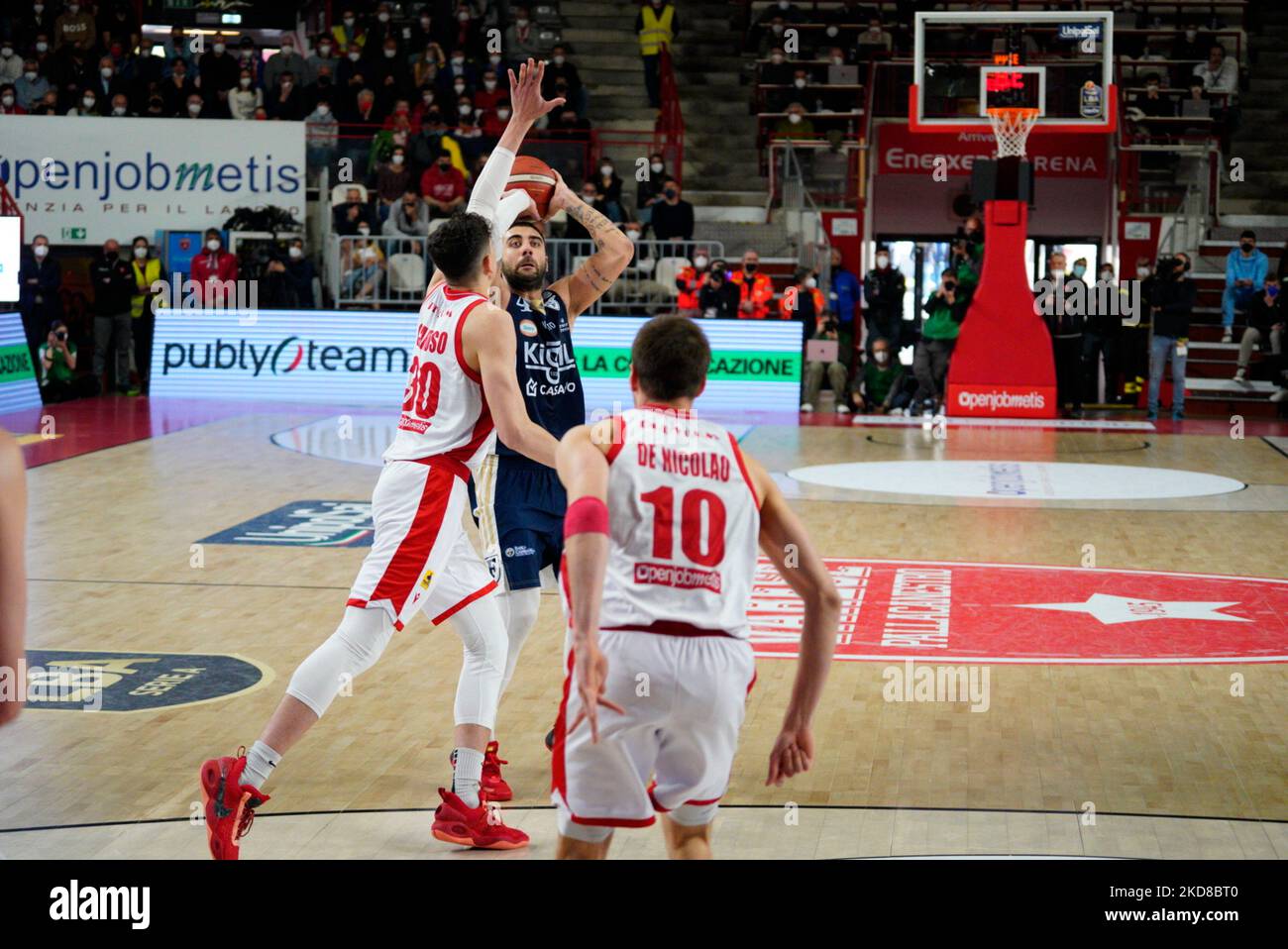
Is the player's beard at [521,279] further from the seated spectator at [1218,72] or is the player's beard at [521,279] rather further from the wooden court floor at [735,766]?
the seated spectator at [1218,72]

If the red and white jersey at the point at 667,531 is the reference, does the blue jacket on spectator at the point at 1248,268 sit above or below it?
below

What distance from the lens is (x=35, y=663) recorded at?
7.39 meters

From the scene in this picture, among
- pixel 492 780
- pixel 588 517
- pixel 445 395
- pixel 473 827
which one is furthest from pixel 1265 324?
pixel 588 517

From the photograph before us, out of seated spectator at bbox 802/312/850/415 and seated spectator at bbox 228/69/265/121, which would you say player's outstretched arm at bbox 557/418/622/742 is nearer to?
seated spectator at bbox 802/312/850/415

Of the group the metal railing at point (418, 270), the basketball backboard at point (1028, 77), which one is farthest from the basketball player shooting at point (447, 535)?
the metal railing at point (418, 270)

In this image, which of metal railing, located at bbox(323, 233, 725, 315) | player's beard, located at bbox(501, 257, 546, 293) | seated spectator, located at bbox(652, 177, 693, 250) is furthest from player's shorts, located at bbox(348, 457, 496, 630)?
seated spectator, located at bbox(652, 177, 693, 250)

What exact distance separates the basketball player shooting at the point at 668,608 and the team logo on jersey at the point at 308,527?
7.01 meters

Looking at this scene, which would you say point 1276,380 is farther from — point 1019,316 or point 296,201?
point 296,201

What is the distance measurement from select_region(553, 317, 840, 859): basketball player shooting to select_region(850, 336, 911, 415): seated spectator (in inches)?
654

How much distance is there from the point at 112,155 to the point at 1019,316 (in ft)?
40.9

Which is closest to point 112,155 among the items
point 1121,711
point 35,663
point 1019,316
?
point 1019,316

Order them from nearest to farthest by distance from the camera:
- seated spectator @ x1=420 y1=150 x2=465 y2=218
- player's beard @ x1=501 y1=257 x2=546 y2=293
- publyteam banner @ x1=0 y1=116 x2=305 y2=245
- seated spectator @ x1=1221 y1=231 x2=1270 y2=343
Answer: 1. player's beard @ x1=501 y1=257 x2=546 y2=293
2. seated spectator @ x1=420 y1=150 x2=465 y2=218
3. seated spectator @ x1=1221 y1=231 x2=1270 y2=343
4. publyteam banner @ x1=0 y1=116 x2=305 y2=245

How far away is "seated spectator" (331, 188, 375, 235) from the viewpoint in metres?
21.4

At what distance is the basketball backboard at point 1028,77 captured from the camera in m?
18.9
